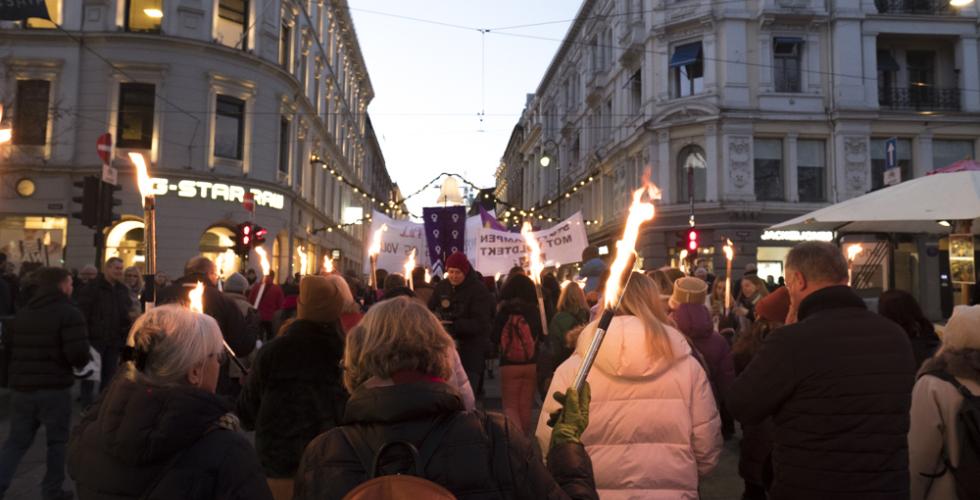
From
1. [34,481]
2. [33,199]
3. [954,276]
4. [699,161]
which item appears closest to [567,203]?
[699,161]

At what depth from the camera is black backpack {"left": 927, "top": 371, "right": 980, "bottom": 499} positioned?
3.04 metres

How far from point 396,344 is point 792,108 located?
97.1ft

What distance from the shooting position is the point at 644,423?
2.90 m

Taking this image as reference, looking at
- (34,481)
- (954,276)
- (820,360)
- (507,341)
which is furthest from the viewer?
(954,276)

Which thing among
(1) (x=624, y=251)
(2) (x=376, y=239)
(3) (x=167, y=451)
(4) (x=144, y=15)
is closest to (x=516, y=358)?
(1) (x=624, y=251)

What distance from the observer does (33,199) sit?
72.1 ft

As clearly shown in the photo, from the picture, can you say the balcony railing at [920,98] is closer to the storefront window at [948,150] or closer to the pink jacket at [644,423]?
the storefront window at [948,150]

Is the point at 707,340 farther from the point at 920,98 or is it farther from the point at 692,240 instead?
the point at 920,98

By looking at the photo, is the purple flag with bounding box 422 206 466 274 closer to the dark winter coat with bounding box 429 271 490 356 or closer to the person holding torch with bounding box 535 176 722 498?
the dark winter coat with bounding box 429 271 490 356

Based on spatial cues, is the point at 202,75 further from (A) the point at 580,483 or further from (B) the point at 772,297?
(A) the point at 580,483

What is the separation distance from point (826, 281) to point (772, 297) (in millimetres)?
2143

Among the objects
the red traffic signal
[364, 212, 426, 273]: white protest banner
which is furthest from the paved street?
the red traffic signal

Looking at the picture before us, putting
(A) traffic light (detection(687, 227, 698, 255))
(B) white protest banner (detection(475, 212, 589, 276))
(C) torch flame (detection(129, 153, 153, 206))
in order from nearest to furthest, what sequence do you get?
(C) torch flame (detection(129, 153, 153, 206)), (B) white protest banner (detection(475, 212, 589, 276)), (A) traffic light (detection(687, 227, 698, 255))

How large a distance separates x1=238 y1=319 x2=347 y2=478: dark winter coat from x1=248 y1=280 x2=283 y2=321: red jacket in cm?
744
